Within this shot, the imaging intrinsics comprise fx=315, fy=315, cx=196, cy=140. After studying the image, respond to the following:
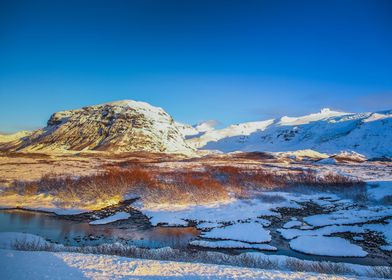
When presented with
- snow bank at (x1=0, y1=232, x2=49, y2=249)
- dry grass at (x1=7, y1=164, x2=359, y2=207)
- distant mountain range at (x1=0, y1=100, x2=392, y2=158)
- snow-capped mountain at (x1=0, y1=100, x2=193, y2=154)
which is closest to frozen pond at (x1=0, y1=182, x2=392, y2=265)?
snow bank at (x1=0, y1=232, x2=49, y2=249)

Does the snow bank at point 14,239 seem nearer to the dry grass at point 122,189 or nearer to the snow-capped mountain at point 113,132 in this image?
the dry grass at point 122,189

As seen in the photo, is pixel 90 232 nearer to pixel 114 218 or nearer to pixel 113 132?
pixel 114 218

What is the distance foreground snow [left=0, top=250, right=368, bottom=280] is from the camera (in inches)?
309

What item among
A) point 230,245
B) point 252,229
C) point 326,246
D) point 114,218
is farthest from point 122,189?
point 326,246

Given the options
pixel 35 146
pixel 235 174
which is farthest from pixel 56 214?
pixel 35 146

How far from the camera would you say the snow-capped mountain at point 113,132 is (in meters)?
150

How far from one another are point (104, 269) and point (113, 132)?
513 ft

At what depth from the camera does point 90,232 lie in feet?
55.9

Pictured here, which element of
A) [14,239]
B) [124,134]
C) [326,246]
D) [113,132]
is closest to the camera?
[14,239]

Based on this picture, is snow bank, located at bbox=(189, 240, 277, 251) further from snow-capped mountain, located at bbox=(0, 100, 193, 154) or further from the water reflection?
snow-capped mountain, located at bbox=(0, 100, 193, 154)

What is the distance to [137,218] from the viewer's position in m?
20.6

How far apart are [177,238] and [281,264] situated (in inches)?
245

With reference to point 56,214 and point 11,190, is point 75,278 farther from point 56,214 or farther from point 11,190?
point 11,190

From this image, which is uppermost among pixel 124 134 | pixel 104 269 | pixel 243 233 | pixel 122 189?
pixel 124 134
